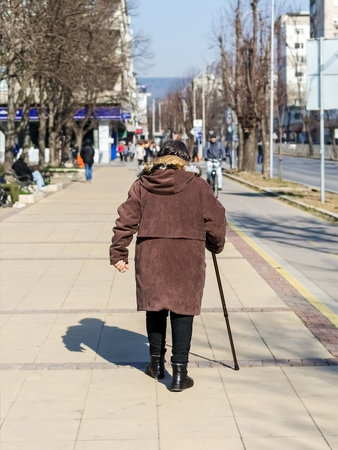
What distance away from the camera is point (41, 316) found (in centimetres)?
880

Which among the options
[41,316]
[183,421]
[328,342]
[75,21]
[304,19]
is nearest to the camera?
[183,421]

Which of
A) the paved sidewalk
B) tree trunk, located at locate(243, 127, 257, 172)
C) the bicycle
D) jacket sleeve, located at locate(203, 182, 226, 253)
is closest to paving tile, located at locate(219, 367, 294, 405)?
the paved sidewalk

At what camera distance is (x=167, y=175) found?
604 cm

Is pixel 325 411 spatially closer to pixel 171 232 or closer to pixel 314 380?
pixel 314 380

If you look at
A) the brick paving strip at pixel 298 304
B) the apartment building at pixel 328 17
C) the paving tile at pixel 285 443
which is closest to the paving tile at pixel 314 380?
the brick paving strip at pixel 298 304

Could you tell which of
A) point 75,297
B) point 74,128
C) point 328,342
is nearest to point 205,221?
point 328,342

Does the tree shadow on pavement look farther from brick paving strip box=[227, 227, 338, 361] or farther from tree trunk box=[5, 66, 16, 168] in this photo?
tree trunk box=[5, 66, 16, 168]

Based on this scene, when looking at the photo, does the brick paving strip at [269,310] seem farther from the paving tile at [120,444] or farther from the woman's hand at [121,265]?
the paving tile at [120,444]

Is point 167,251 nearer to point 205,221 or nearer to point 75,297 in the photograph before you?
point 205,221

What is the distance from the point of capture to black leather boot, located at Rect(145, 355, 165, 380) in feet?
21.3

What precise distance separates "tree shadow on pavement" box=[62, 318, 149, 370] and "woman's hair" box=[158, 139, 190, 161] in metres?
1.62

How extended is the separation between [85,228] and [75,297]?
7.77m

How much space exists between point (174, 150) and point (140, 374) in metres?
1.62

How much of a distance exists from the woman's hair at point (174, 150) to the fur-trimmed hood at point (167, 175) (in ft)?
0.25
